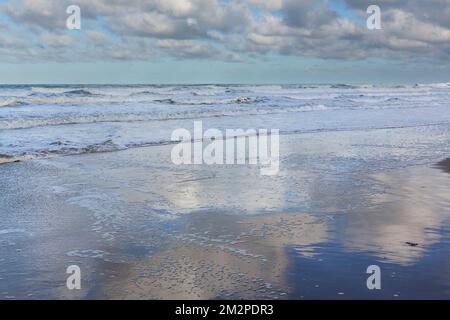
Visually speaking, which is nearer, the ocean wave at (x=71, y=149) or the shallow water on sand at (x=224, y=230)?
the shallow water on sand at (x=224, y=230)

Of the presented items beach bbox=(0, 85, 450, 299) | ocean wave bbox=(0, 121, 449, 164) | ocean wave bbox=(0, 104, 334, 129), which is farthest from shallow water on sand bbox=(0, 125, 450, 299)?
ocean wave bbox=(0, 104, 334, 129)

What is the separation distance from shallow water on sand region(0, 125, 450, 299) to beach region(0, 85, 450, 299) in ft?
0.05

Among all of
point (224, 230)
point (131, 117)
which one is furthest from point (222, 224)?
point (131, 117)

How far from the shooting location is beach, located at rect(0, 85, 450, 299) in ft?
13.5

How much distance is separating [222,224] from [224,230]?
0.26 metres

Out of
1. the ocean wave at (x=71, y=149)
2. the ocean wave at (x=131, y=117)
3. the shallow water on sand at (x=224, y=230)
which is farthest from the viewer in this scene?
the ocean wave at (x=131, y=117)

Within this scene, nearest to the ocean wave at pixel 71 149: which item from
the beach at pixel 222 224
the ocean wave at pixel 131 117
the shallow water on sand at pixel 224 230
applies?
the beach at pixel 222 224

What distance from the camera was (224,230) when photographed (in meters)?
5.74

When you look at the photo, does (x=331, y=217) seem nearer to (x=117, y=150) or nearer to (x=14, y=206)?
(x=14, y=206)

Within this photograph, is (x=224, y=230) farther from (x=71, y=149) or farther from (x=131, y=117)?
(x=131, y=117)

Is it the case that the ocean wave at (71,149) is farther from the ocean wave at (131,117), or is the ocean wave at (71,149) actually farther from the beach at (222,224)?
the ocean wave at (131,117)

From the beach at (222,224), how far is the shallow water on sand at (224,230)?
0.7 inches

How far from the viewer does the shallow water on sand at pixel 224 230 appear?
13.5 feet

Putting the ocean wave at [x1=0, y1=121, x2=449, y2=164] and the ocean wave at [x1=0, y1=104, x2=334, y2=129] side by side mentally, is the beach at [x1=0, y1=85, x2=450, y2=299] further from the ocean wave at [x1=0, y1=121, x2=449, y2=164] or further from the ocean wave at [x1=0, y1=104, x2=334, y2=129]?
the ocean wave at [x1=0, y1=104, x2=334, y2=129]
